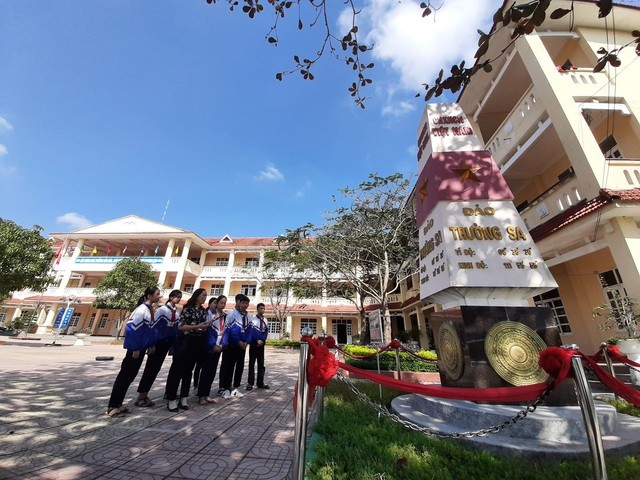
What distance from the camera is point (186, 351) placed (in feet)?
13.8

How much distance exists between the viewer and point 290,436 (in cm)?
327

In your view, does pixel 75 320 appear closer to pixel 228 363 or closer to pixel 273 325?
pixel 273 325

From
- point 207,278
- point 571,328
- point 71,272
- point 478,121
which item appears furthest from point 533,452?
point 71,272

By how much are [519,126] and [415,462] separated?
37.0 ft

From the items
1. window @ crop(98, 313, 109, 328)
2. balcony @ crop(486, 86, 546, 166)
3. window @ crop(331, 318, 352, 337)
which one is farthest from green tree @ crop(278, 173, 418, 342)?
window @ crop(98, 313, 109, 328)

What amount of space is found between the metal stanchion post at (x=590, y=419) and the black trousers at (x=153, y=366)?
4.74 meters

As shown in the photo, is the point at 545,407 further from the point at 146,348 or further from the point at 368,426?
the point at 146,348

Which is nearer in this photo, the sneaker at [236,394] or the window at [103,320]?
the sneaker at [236,394]

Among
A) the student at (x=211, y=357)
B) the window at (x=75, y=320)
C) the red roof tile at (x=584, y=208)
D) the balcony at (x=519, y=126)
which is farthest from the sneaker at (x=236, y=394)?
the window at (x=75, y=320)

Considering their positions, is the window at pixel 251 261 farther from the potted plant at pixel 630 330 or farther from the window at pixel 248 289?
the potted plant at pixel 630 330

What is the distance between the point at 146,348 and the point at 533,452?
4.58 meters

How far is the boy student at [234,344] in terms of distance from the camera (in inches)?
201

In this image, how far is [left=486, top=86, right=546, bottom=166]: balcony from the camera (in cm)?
928

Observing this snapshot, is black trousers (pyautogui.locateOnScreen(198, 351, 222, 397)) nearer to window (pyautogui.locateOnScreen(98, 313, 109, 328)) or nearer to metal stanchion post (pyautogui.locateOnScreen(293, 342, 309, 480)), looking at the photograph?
metal stanchion post (pyautogui.locateOnScreen(293, 342, 309, 480))
